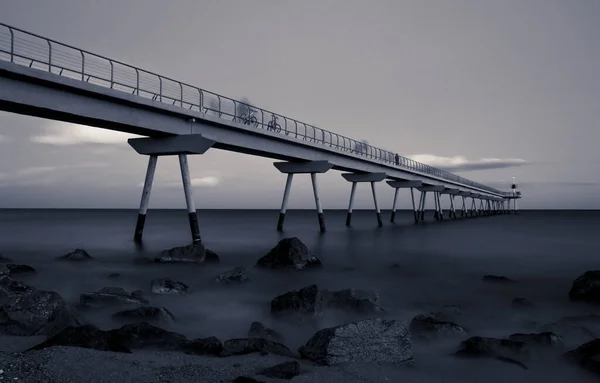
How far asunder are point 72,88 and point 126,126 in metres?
3.38

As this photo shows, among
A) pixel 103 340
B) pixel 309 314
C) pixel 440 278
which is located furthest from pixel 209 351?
pixel 440 278

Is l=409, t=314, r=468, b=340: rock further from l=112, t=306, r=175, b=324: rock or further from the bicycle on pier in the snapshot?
the bicycle on pier

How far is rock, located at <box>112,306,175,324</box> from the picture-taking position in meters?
7.25

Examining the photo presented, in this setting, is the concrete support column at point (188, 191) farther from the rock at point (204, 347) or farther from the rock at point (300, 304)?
the rock at point (204, 347)

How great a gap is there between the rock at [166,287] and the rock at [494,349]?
6915mm

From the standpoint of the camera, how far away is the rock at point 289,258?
1438 cm

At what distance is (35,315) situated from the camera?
236 inches

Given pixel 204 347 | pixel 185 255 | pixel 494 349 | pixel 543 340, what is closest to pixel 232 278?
pixel 185 255

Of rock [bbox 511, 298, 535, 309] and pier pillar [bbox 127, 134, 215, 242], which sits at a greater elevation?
pier pillar [bbox 127, 134, 215, 242]

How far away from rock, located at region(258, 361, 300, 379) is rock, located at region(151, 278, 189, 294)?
6.55 metres

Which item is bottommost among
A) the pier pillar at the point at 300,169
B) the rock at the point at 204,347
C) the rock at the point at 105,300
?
the rock at the point at 105,300

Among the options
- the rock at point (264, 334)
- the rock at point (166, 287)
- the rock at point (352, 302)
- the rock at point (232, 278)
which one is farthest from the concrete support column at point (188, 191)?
the rock at point (264, 334)

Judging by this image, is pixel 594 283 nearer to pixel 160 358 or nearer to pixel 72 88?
pixel 160 358

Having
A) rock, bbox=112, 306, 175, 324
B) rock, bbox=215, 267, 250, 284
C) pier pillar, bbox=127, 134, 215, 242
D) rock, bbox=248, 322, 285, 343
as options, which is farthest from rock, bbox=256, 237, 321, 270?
pier pillar, bbox=127, 134, 215, 242
